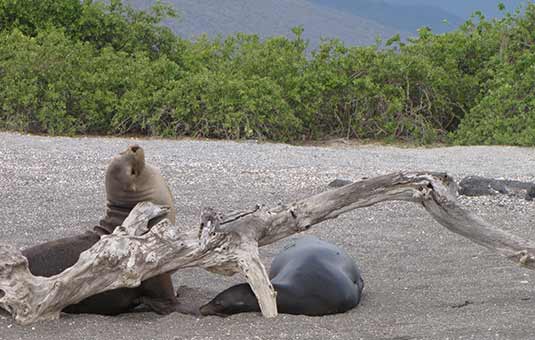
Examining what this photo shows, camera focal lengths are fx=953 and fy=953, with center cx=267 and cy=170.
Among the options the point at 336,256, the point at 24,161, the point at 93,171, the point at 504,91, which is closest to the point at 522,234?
the point at 336,256

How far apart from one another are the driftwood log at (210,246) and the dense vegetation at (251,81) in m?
9.40

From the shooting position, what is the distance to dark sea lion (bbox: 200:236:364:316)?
5.12 m

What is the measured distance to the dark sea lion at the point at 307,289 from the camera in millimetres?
5125

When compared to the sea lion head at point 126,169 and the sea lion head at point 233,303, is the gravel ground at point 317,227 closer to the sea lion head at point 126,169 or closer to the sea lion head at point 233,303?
the sea lion head at point 233,303

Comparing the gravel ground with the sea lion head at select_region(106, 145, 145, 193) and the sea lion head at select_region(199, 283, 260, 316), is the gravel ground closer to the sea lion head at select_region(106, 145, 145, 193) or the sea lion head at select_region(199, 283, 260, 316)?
the sea lion head at select_region(199, 283, 260, 316)

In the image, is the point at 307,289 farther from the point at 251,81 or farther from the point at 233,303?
the point at 251,81

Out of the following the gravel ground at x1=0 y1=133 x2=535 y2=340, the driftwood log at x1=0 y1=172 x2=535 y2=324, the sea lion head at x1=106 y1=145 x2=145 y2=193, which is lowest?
the gravel ground at x1=0 y1=133 x2=535 y2=340

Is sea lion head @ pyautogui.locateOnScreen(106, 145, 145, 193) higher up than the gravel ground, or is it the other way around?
sea lion head @ pyautogui.locateOnScreen(106, 145, 145, 193)

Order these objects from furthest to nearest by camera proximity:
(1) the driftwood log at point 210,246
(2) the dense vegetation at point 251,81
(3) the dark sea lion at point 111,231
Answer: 1. (2) the dense vegetation at point 251,81
2. (3) the dark sea lion at point 111,231
3. (1) the driftwood log at point 210,246

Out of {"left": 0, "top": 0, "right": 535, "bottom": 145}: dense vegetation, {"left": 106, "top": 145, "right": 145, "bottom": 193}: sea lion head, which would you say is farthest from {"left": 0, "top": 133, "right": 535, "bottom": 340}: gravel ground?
{"left": 0, "top": 0, "right": 535, "bottom": 145}: dense vegetation

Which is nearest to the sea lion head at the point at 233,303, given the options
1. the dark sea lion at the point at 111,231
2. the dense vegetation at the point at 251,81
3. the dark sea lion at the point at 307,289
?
the dark sea lion at the point at 307,289

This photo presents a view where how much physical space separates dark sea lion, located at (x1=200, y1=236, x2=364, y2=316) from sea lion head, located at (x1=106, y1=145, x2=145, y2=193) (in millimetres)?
812

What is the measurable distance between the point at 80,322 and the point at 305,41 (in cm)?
1371

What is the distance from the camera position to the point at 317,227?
787 cm
